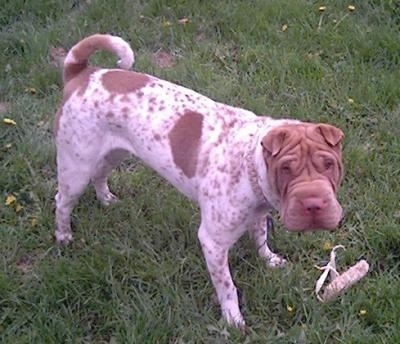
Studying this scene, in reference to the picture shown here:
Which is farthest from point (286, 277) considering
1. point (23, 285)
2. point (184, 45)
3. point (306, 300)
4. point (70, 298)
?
point (184, 45)

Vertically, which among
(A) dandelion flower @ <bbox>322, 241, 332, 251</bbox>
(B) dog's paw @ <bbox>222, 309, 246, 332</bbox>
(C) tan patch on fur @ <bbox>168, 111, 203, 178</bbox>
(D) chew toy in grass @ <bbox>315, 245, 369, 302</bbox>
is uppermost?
(C) tan patch on fur @ <bbox>168, 111, 203, 178</bbox>

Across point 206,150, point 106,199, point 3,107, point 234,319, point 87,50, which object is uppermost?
point 87,50

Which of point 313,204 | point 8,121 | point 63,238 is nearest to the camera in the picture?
point 313,204

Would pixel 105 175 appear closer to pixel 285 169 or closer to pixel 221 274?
pixel 221 274

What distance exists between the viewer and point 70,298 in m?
3.33

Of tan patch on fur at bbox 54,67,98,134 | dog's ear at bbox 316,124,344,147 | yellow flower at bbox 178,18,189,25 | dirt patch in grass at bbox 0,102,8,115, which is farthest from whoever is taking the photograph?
yellow flower at bbox 178,18,189,25

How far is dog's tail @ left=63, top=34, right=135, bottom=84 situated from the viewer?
330 cm

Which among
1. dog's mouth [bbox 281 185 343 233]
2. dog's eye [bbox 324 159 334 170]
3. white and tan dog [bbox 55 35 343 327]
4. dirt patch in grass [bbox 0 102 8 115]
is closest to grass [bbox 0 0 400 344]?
dirt patch in grass [bbox 0 102 8 115]

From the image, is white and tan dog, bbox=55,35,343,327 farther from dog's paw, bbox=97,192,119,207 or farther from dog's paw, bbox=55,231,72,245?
dog's paw, bbox=97,192,119,207

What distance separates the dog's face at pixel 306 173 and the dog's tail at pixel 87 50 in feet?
3.41

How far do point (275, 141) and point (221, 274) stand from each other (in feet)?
2.47

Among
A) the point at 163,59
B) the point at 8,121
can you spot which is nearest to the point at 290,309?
the point at 8,121

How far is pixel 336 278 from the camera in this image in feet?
10.7

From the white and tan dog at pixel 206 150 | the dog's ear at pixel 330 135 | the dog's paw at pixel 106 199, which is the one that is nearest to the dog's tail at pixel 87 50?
the white and tan dog at pixel 206 150
